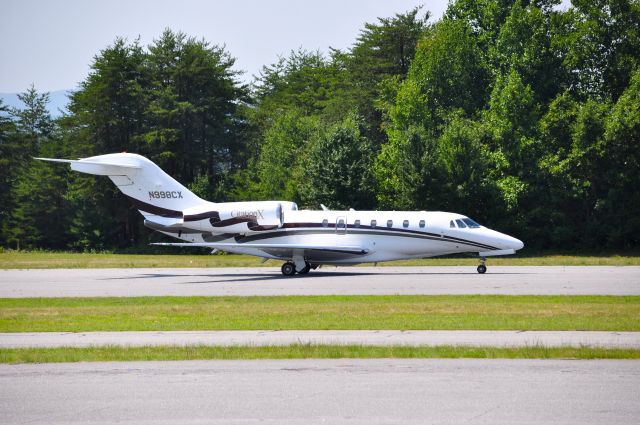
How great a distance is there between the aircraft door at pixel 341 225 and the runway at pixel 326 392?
24.3 meters

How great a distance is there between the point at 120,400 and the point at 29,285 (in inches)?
943

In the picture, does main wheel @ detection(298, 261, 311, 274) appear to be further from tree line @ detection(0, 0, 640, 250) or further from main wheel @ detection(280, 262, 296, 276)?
tree line @ detection(0, 0, 640, 250)

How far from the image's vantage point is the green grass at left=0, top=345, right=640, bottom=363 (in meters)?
15.3

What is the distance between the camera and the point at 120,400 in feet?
39.3

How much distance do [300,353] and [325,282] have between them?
18696 mm

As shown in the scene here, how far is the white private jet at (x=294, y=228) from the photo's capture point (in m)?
38.4

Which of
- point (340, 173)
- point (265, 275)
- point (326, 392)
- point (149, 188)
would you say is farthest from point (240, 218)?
point (326, 392)

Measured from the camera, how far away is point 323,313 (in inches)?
907

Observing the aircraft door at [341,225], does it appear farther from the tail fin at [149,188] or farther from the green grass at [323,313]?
the green grass at [323,313]

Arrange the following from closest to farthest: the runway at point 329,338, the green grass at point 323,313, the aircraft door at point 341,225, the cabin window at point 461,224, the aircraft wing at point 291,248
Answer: the runway at point 329,338 → the green grass at point 323,313 → the cabin window at point 461,224 → the aircraft wing at point 291,248 → the aircraft door at point 341,225

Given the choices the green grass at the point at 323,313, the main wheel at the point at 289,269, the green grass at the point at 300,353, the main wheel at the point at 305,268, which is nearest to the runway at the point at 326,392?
the green grass at the point at 300,353

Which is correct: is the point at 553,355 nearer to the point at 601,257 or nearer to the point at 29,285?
the point at 29,285

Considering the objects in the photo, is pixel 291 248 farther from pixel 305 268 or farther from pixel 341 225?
pixel 341 225

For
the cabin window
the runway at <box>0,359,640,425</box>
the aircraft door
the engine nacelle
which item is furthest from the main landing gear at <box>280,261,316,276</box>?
the runway at <box>0,359,640,425</box>
